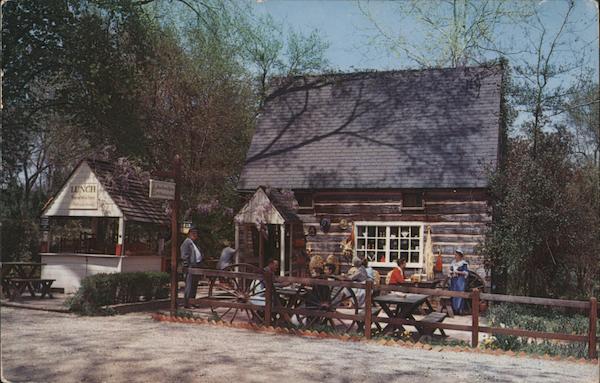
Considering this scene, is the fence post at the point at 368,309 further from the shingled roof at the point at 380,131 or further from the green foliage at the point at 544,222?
the shingled roof at the point at 380,131

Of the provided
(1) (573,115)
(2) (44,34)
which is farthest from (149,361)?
(1) (573,115)

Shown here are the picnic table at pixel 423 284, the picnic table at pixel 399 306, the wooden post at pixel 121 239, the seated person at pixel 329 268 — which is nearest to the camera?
the picnic table at pixel 399 306

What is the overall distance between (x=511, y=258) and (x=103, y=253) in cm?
807

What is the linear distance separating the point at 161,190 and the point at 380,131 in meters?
7.35

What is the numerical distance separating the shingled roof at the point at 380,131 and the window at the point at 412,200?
0.33 meters

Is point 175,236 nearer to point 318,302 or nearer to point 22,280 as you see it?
point 22,280

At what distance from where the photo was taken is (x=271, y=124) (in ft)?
57.9

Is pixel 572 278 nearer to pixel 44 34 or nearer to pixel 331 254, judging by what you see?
pixel 331 254

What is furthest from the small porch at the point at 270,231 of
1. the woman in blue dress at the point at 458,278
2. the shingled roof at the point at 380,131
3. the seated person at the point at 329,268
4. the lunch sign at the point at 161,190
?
the lunch sign at the point at 161,190

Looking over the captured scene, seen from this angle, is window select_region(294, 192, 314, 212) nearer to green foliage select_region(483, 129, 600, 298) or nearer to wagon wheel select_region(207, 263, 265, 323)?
green foliage select_region(483, 129, 600, 298)

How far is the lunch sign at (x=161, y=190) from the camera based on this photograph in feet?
34.2

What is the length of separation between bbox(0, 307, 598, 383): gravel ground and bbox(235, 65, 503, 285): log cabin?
19.9ft

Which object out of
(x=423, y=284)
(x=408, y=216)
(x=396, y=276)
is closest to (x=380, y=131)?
(x=408, y=216)

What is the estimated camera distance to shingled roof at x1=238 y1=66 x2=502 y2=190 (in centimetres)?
1521
